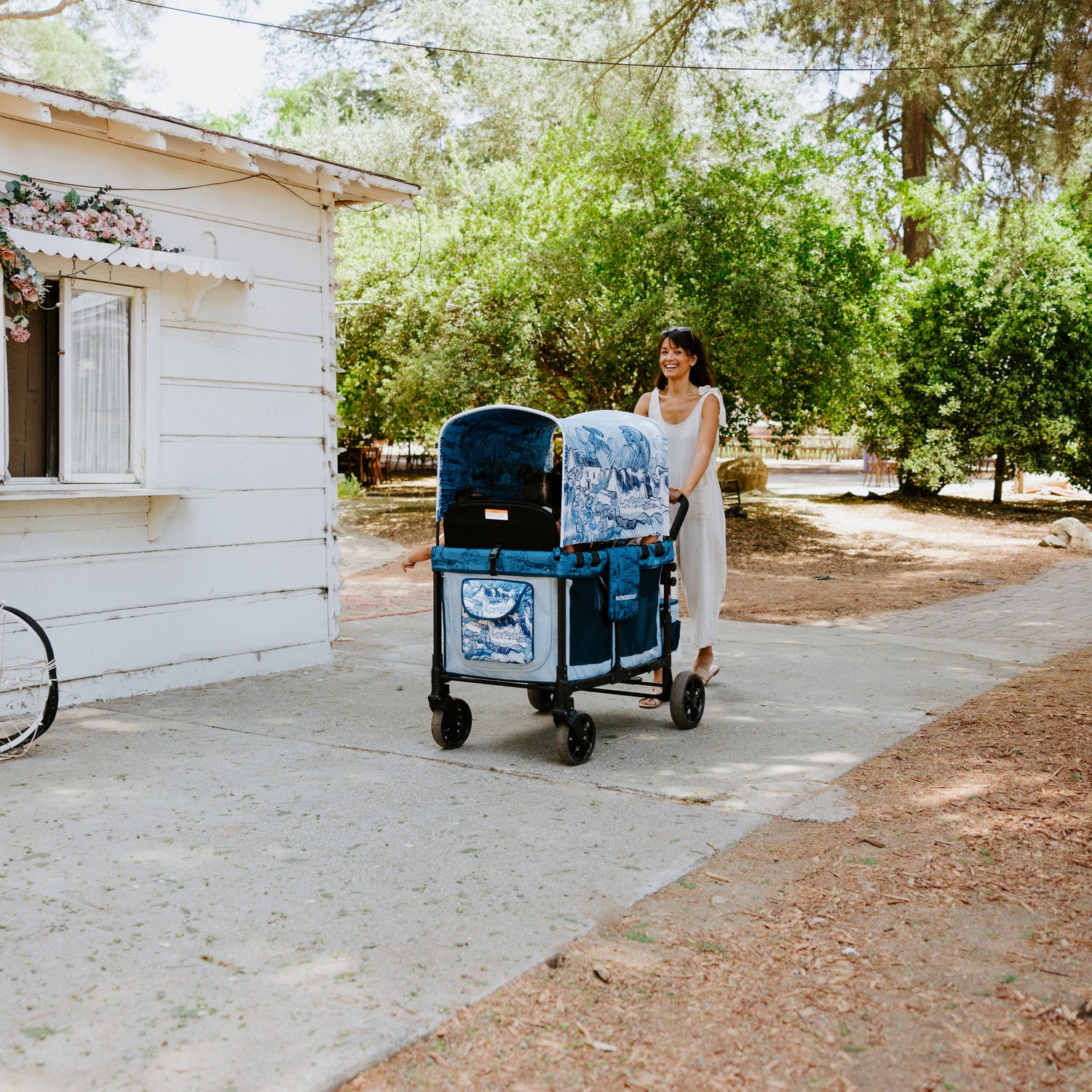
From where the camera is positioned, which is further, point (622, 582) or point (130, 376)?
point (130, 376)

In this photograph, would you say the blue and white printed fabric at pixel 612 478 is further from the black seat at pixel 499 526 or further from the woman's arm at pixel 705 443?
the woman's arm at pixel 705 443

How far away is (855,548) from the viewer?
57.4 feet

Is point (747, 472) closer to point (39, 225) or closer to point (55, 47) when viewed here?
point (55, 47)

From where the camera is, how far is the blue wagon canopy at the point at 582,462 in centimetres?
536

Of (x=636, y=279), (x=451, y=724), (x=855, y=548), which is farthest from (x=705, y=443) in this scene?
(x=855, y=548)

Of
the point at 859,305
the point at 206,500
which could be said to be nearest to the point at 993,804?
the point at 206,500

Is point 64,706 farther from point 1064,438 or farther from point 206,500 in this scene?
point 1064,438

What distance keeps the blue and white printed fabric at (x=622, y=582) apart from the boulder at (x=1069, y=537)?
44.3ft

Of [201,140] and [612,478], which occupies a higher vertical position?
[201,140]

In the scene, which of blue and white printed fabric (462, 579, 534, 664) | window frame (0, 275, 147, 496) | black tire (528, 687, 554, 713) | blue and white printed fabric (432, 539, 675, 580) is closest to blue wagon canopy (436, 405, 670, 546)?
blue and white printed fabric (432, 539, 675, 580)

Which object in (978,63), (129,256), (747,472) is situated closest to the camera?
(129,256)

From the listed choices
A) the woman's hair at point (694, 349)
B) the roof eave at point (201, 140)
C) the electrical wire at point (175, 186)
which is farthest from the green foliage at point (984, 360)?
the electrical wire at point (175, 186)

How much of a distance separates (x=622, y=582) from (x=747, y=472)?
831 inches

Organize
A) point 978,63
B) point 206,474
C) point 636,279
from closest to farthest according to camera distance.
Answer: point 206,474, point 978,63, point 636,279
